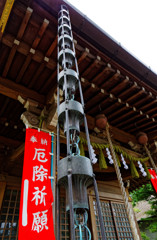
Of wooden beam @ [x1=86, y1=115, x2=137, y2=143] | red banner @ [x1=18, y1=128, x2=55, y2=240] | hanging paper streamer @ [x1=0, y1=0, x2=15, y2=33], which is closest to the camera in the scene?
red banner @ [x1=18, y1=128, x2=55, y2=240]

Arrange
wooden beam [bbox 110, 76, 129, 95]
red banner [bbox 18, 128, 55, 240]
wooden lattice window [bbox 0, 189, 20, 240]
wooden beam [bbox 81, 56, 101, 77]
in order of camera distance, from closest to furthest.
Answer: red banner [bbox 18, 128, 55, 240] → wooden beam [bbox 81, 56, 101, 77] → wooden beam [bbox 110, 76, 129, 95] → wooden lattice window [bbox 0, 189, 20, 240]

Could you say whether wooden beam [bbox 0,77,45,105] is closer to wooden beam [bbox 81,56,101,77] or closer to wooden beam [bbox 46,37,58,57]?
wooden beam [bbox 46,37,58,57]

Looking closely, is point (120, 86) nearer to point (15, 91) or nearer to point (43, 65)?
point (43, 65)

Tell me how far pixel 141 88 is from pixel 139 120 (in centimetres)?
153

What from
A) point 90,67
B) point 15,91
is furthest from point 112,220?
point 15,91

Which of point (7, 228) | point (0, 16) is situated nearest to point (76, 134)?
point (0, 16)

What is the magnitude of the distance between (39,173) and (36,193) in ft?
1.19

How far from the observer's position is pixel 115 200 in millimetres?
7109

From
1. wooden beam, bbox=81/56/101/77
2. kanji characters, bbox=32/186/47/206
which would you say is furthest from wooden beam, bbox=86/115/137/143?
kanji characters, bbox=32/186/47/206

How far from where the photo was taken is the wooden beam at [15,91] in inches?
149

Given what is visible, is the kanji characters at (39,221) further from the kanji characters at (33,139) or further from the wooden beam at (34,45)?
the wooden beam at (34,45)

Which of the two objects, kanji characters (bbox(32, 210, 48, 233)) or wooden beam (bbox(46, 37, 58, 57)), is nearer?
kanji characters (bbox(32, 210, 48, 233))

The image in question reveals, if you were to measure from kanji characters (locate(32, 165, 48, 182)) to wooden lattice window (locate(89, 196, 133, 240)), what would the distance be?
4.05 m

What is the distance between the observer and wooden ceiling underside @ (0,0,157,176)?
9.94 feet
